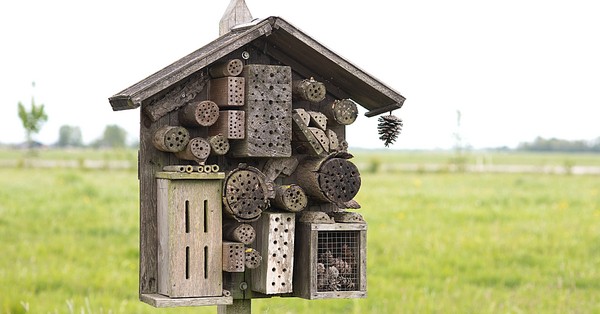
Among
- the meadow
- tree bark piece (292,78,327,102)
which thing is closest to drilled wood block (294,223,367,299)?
tree bark piece (292,78,327,102)

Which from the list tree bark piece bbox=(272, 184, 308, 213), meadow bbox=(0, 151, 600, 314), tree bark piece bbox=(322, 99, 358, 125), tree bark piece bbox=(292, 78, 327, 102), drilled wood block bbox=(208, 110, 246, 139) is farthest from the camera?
meadow bbox=(0, 151, 600, 314)

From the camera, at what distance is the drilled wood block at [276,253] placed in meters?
4.90

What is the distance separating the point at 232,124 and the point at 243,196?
1.25 feet

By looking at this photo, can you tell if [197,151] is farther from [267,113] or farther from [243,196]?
[267,113]

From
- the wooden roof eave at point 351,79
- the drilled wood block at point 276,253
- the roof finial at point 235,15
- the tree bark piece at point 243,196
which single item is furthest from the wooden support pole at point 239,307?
the roof finial at point 235,15

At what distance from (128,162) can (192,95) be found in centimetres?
3519

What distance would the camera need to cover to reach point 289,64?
17.1 feet

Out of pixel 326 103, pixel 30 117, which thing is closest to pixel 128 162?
pixel 30 117

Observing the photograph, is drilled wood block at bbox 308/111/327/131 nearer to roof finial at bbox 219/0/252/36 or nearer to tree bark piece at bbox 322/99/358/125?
tree bark piece at bbox 322/99/358/125

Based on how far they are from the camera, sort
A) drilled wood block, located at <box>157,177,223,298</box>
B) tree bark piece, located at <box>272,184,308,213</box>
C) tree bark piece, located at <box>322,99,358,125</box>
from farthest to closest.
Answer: tree bark piece, located at <box>322,99,358,125</box>, tree bark piece, located at <box>272,184,308,213</box>, drilled wood block, located at <box>157,177,223,298</box>

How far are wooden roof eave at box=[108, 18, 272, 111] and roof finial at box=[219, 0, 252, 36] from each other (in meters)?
0.42

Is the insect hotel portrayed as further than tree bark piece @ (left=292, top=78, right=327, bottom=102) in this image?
No

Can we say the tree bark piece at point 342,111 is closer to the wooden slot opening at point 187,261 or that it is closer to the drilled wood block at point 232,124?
the drilled wood block at point 232,124

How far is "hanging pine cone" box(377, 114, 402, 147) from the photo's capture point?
5367 millimetres
